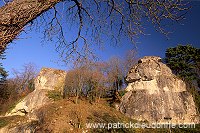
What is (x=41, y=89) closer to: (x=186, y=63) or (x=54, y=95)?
(x=54, y=95)

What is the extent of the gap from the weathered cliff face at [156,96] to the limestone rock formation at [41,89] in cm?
989

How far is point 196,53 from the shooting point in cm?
2823

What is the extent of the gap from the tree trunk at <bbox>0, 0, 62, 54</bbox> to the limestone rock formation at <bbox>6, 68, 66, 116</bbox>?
23371 millimetres

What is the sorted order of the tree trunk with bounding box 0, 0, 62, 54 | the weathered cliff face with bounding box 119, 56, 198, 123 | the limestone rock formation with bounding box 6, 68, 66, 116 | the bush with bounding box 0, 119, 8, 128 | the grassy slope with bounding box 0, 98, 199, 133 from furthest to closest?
the limestone rock formation with bounding box 6, 68, 66, 116, the weathered cliff face with bounding box 119, 56, 198, 123, the bush with bounding box 0, 119, 8, 128, the grassy slope with bounding box 0, 98, 199, 133, the tree trunk with bounding box 0, 0, 62, 54

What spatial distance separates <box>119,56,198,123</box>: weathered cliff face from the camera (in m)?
22.4

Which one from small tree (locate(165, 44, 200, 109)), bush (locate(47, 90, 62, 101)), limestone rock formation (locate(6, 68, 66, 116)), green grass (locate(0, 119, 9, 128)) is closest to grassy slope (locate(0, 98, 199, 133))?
green grass (locate(0, 119, 9, 128))

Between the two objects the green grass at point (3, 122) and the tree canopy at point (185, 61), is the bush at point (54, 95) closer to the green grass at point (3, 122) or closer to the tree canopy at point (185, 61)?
the green grass at point (3, 122)

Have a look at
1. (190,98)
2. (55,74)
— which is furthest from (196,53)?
(55,74)

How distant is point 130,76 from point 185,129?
9606 mm

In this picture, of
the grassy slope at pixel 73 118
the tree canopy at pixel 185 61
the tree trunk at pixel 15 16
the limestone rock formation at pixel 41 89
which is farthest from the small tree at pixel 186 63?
the tree trunk at pixel 15 16

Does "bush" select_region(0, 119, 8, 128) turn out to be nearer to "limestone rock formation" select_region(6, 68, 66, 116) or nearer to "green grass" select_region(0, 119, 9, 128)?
"green grass" select_region(0, 119, 9, 128)

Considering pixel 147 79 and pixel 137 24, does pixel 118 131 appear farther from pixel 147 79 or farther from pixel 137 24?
pixel 137 24

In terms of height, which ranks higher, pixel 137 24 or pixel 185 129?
pixel 137 24

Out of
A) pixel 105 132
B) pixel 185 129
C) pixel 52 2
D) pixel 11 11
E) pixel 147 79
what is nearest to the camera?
pixel 11 11
